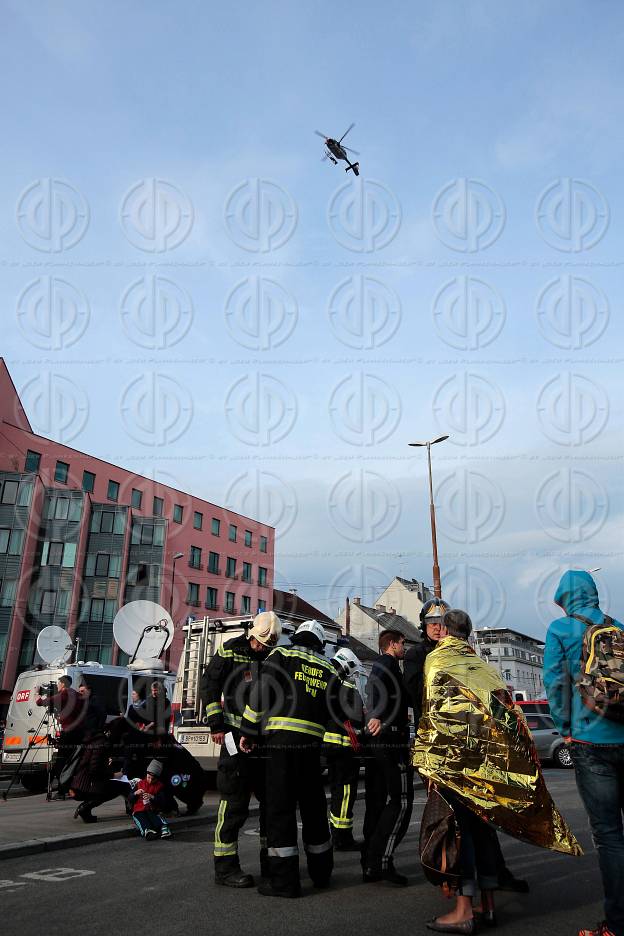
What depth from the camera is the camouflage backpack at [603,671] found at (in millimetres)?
3918

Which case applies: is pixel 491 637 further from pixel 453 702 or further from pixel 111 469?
pixel 453 702

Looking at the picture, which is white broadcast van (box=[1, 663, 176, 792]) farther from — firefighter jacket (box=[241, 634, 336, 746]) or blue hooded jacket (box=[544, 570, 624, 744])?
blue hooded jacket (box=[544, 570, 624, 744])

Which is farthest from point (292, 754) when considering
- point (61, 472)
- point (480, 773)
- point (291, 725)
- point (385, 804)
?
point (61, 472)

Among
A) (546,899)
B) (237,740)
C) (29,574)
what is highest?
(29,574)

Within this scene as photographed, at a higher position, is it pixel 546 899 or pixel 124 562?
pixel 124 562

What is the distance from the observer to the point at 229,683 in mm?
5762

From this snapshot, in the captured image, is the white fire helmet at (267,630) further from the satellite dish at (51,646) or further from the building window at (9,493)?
the building window at (9,493)

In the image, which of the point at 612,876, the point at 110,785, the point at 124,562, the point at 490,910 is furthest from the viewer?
the point at 124,562

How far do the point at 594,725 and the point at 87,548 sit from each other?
152 feet

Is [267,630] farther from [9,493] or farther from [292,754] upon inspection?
[9,493]

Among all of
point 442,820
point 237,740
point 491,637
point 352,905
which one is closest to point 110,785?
point 237,740

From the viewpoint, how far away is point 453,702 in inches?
178

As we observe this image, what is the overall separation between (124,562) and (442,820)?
1834 inches

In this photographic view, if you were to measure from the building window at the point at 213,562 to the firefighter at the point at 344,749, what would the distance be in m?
53.6
